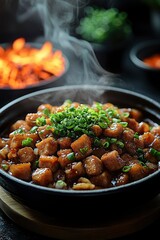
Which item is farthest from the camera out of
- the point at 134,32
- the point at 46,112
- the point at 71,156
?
the point at 134,32

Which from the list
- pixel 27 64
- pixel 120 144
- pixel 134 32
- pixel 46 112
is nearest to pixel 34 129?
pixel 46 112

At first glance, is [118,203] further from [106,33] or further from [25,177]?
[106,33]

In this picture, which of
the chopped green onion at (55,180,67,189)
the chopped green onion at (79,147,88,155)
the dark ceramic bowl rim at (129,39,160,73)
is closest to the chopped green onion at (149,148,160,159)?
the chopped green onion at (79,147,88,155)

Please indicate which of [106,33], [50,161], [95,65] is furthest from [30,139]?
[106,33]

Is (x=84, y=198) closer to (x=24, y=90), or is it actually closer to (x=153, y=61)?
(x=24, y=90)

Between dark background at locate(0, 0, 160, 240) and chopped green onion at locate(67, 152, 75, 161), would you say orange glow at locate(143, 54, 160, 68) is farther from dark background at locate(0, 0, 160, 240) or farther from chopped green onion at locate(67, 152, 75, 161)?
chopped green onion at locate(67, 152, 75, 161)

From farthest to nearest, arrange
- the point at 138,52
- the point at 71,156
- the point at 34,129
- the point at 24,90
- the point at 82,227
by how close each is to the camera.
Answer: the point at 138,52 → the point at 24,90 → the point at 34,129 → the point at 71,156 → the point at 82,227
